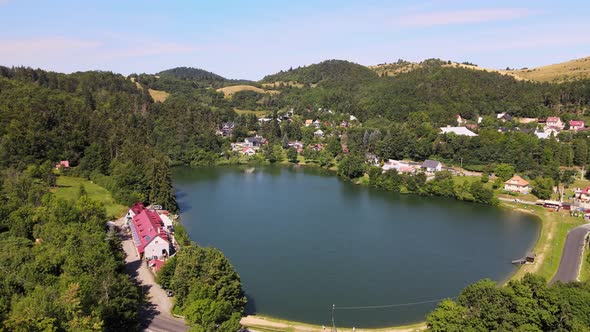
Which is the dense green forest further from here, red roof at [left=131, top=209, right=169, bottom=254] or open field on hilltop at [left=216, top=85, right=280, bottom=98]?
open field on hilltop at [left=216, top=85, right=280, bottom=98]

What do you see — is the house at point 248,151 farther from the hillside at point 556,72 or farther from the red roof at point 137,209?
the hillside at point 556,72

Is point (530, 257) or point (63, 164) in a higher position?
point (63, 164)

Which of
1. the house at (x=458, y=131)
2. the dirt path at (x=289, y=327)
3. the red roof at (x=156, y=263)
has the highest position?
the house at (x=458, y=131)

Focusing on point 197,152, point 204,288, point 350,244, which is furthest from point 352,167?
point 204,288

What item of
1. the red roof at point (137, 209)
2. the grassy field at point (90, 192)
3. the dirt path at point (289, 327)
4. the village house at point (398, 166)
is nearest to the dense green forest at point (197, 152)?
the grassy field at point (90, 192)

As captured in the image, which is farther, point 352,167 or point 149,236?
point 352,167

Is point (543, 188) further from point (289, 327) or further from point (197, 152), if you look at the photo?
point (197, 152)

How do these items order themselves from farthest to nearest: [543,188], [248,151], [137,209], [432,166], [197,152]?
1. [248,151]
2. [197,152]
3. [432,166]
4. [543,188]
5. [137,209]
